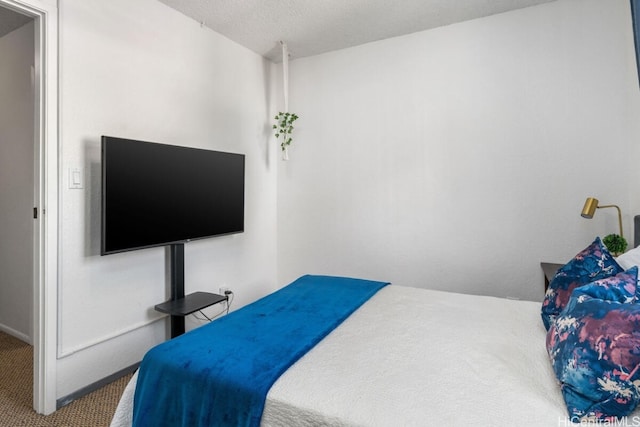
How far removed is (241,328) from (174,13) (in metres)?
2.39

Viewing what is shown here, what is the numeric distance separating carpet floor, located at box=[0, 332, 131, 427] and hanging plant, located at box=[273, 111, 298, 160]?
7.70ft

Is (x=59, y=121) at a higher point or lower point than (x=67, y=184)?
higher

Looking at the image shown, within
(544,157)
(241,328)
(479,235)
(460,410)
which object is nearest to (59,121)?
(241,328)

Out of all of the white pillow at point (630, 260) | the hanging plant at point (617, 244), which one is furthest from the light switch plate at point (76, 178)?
the hanging plant at point (617, 244)

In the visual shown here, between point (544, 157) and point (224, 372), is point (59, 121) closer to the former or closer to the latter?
point (224, 372)

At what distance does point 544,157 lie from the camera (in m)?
2.61

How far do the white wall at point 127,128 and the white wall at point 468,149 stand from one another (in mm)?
834

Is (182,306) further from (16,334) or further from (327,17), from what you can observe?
(327,17)

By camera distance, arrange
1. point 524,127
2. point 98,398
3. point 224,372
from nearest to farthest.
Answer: point 224,372, point 98,398, point 524,127

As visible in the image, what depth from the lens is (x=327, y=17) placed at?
9.04ft

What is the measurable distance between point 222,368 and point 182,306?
1.28m

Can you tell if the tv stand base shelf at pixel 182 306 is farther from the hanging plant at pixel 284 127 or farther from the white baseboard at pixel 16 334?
the hanging plant at pixel 284 127

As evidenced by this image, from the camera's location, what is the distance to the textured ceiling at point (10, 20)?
2.55m

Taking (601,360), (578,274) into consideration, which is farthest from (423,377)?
(578,274)
